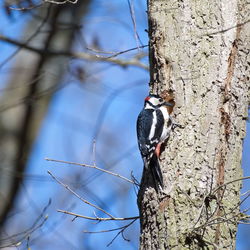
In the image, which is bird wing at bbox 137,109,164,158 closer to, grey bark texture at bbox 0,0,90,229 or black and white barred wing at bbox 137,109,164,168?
black and white barred wing at bbox 137,109,164,168

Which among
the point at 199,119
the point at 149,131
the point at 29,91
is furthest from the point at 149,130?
the point at 29,91

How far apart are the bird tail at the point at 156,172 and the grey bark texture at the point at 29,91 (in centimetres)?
240

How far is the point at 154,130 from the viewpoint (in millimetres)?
3869

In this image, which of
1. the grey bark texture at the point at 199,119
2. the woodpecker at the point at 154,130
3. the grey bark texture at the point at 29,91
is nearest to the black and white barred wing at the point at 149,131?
the woodpecker at the point at 154,130

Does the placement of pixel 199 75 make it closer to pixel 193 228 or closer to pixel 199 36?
pixel 199 36

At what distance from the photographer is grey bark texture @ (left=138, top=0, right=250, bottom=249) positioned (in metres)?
3.15

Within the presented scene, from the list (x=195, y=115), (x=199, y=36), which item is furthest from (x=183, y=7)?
(x=195, y=115)

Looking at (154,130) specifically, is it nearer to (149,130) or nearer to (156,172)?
(149,130)

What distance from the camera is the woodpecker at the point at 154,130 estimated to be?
3389 mm

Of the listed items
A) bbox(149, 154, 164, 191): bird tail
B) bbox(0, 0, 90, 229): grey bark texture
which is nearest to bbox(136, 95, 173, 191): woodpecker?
bbox(149, 154, 164, 191): bird tail

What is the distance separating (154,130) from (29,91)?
232 centimetres

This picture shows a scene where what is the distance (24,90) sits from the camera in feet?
19.1

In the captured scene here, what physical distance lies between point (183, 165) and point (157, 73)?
68 centimetres

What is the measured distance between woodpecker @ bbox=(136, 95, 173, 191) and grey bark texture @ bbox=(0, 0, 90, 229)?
1777mm
